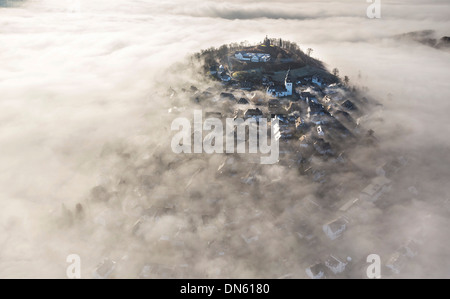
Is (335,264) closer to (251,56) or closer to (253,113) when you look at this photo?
(253,113)

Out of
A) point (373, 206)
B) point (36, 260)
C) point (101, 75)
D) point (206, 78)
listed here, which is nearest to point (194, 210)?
point (36, 260)

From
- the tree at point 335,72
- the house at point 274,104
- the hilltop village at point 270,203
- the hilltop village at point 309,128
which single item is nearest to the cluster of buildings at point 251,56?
the hilltop village at point 309,128

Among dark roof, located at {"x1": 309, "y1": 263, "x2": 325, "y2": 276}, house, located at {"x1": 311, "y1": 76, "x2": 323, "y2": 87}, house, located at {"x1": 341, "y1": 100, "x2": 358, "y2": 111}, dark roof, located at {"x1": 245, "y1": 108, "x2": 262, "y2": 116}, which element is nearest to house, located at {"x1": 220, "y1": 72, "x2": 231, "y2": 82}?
dark roof, located at {"x1": 245, "y1": 108, "x2": 262, "y2": 116}

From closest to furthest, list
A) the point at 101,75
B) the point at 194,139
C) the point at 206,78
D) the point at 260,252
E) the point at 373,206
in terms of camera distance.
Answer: the point at 260,252, the point at 373,206, the point at 194,139, the point at 206,78, the point at 101,75

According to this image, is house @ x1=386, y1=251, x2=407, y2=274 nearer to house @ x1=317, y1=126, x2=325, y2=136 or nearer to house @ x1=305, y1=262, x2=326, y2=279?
house @ x1=305, y1=262, x2=326, y2=279

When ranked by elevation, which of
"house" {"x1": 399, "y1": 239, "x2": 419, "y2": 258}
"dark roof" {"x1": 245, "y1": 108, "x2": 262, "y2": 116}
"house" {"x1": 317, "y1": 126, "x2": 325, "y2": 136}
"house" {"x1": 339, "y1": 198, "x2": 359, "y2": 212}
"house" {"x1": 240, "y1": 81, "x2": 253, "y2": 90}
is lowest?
"house" {"x1": 399, "y1": 239, "x2": 419, "y2": 258}

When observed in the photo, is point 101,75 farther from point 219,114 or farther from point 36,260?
point 36,260
